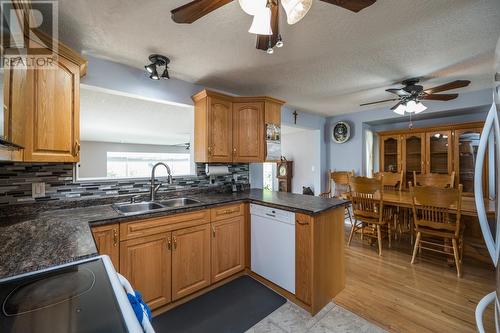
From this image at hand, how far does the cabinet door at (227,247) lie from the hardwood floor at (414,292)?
1027 millimetres

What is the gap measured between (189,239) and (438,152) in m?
4.30

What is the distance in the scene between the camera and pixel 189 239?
1938 mm

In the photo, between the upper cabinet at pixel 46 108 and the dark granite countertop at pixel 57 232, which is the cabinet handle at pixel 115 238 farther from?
the upper cabinet at pixel 46 108

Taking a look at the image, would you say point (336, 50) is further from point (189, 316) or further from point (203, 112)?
point (189, 316)

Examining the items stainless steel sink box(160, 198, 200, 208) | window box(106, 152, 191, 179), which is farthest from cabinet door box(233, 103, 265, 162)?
window box(106, 152, 191, 179)

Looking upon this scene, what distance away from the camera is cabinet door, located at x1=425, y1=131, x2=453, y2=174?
3.60 m

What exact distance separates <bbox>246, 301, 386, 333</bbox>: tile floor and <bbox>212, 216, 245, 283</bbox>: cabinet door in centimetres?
60

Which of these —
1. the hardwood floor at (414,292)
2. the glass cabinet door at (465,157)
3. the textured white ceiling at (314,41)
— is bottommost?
the hardwood floor at (414,292)

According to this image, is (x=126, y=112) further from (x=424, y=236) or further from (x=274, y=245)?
(x=424, y=236)

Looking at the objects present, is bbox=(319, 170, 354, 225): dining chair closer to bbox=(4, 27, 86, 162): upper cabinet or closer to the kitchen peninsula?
the kitchen peninsula

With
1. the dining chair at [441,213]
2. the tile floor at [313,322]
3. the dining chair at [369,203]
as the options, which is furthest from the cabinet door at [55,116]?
the dining chair at [441,213]

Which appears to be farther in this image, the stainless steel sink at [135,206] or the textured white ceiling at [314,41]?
the stainless steel sink at [135,206]

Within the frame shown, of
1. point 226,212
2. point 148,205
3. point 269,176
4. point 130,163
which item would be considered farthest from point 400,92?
point 130,163

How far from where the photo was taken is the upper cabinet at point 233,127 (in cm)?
255
